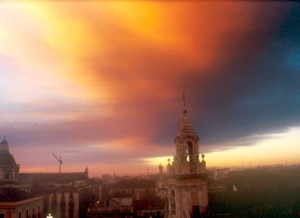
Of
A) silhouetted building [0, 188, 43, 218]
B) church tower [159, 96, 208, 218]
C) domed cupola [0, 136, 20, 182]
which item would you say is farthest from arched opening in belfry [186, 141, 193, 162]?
domed cupola [0, 136, 20, 182]

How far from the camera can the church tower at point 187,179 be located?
54.2 ft

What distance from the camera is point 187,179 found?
16.8 m

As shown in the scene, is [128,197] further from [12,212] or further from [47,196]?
[12,212]

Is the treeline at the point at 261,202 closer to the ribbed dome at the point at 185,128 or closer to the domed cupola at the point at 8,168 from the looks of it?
the ribbed dome at the point at 185,128

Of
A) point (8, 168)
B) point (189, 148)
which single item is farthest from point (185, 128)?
point (8, 168)

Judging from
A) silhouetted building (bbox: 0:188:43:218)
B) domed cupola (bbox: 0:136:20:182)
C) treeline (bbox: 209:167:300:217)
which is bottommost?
silhouetted building (bbox: 0:188:43:218)

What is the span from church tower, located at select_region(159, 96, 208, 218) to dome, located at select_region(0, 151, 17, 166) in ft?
143

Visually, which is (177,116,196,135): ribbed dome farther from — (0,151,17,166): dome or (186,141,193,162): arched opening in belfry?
(0,151,17,166): dome

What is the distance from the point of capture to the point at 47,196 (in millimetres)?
53531

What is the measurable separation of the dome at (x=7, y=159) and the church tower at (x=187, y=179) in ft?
143

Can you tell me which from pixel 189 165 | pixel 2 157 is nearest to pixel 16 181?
pixel 2 157

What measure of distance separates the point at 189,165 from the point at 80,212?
139ft

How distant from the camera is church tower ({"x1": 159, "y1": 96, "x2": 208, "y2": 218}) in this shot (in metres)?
16.5

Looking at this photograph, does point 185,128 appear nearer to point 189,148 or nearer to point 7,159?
point 189,148
